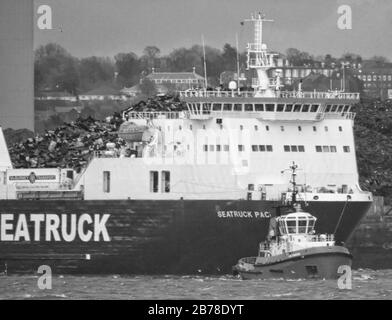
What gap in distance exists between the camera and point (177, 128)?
74562 millimetres

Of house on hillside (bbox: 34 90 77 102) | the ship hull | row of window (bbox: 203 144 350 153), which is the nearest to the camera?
the ship hull

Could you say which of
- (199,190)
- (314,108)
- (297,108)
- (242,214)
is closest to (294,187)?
(242,214)

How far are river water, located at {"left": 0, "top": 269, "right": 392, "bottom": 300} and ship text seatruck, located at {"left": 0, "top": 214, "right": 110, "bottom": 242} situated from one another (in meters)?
1.40

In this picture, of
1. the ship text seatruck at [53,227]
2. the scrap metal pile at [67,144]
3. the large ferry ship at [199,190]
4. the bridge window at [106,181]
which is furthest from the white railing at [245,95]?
the scrap metal pile at [67,144]

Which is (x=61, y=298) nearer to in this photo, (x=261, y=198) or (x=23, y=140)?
(x=261, y=198)

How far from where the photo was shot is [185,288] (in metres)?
68.1

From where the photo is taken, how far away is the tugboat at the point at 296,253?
6969 cm

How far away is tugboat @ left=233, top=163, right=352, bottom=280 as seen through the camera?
69.7 meters

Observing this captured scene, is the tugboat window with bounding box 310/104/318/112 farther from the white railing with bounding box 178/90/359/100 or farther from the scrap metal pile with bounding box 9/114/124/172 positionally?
the scrap metal pile with bounding box 9/114/124/172

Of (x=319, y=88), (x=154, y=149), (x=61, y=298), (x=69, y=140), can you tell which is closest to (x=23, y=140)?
(x=69, y=140)

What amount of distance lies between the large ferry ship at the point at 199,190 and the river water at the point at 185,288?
0.92 meters

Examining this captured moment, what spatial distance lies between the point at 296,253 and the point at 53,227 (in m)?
9.30

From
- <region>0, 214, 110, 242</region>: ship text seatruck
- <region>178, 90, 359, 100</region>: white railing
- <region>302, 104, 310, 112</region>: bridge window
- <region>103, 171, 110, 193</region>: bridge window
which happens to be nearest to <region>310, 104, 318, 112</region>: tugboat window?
<region>302, 104, 310, 112</region>: bridge window

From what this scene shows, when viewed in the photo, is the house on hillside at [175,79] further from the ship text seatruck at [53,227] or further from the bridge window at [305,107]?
the ship text seatruck at [53,227]
